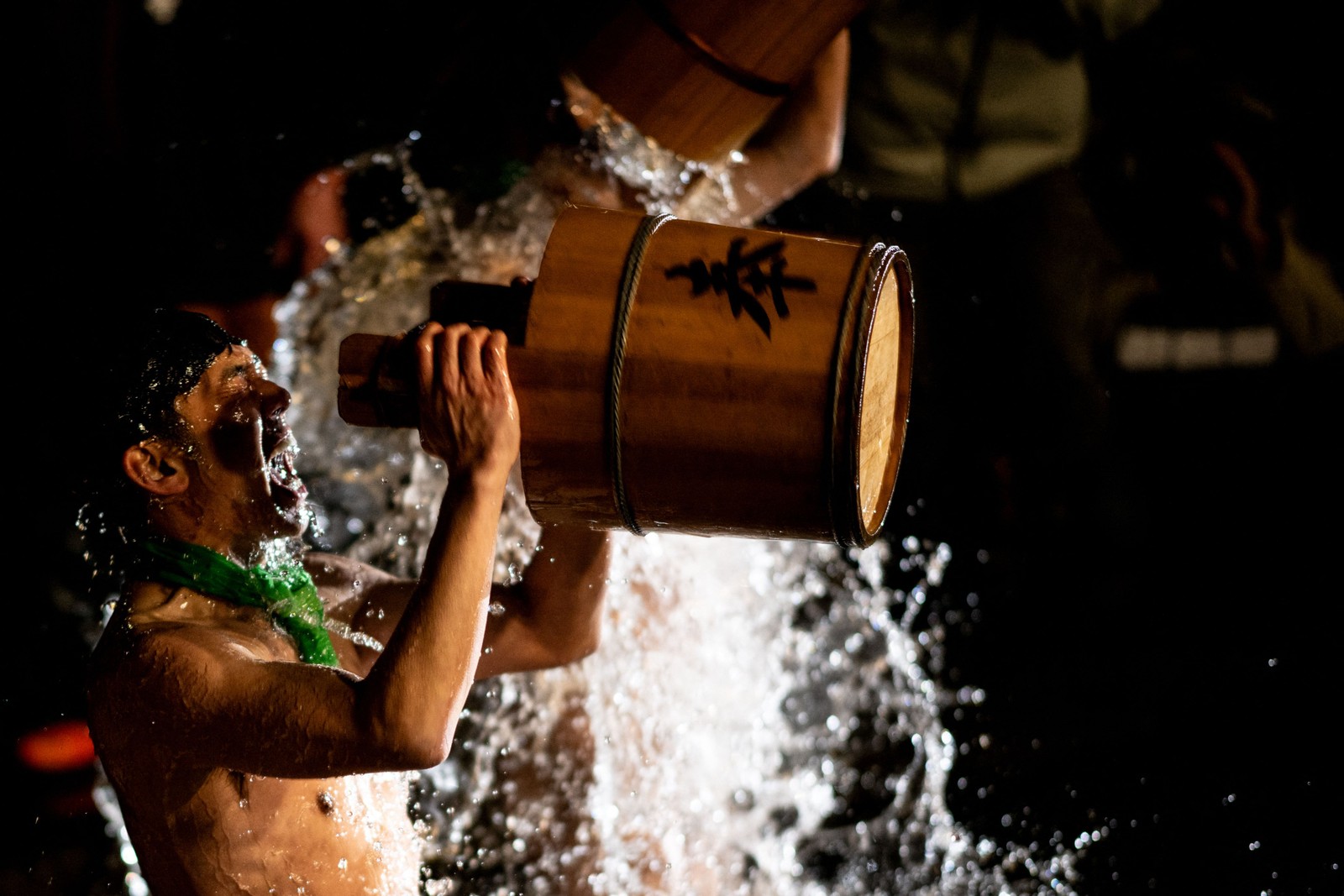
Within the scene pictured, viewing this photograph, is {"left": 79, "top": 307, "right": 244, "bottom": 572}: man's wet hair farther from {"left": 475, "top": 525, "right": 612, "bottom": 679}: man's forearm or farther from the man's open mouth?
{"left": 475, "top": 525, "right": 612, "bottom": 679}: man's forearm

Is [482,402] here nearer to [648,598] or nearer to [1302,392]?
[648,598]

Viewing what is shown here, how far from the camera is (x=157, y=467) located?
210 centimetres

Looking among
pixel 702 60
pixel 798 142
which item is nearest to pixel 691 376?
pixel 702 60

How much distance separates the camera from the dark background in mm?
3410

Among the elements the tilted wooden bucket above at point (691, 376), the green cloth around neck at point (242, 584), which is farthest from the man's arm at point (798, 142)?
the green cloth around neck at point (242, 584)

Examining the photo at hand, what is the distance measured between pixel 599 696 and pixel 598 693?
0.04 feet

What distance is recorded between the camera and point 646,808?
149 inches

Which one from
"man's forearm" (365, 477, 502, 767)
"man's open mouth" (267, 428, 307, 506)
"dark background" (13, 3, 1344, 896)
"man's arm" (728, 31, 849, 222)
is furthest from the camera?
"man's arm" (728, 31, 849, 222)

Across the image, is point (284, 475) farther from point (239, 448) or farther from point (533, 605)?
point (533, 605)

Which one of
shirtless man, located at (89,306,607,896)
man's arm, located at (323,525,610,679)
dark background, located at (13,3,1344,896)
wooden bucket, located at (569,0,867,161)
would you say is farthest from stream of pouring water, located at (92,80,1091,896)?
shirtless man, located at (89,306,607,896)

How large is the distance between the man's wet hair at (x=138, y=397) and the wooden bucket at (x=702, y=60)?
1354 millimetres

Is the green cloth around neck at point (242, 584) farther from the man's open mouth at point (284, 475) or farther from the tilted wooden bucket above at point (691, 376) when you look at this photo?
the tilted wooden bucket above at point (691, 376)

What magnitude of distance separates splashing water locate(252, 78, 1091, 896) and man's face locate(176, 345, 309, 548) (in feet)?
4.45

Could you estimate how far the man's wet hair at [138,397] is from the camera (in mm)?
2098
